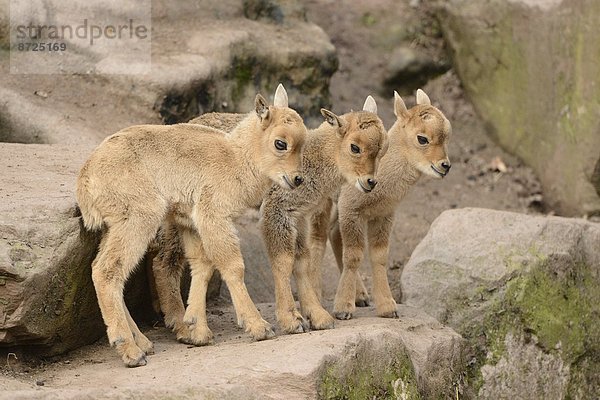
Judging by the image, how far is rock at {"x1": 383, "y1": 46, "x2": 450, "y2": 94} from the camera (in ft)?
64.5

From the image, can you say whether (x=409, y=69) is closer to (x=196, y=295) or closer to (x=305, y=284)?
(x=305, y=284)

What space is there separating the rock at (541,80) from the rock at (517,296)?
3465mm

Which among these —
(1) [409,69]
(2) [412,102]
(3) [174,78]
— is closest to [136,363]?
(3) [174,78]

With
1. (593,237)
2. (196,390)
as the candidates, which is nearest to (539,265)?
(593,237)

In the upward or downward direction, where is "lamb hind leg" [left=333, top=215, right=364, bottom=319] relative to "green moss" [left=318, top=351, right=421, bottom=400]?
upward

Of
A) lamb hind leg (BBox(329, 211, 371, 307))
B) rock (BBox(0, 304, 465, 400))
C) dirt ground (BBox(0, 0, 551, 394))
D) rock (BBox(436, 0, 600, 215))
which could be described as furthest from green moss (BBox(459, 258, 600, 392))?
rock (BBox(436, 0, 600, 215))

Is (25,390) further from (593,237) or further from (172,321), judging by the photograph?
(593,237)

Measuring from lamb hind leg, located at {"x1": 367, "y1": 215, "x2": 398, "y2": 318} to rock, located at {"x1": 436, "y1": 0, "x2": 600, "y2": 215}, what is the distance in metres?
5.38

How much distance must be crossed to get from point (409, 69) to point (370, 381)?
11.0 metres

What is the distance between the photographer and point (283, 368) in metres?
8.96

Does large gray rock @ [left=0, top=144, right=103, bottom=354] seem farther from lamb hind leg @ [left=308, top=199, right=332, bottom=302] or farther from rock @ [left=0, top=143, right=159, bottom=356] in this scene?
lamb hind leg @ [left=308, top=199, right=332, bottom=302]

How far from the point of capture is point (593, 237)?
42.5 ft

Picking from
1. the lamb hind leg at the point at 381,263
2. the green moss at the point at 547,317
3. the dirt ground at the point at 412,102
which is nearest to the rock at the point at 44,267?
the lamb hind leg at the point at 381,263

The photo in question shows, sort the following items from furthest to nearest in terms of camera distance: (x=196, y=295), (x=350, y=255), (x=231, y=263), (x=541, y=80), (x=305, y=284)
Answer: (x=541, y=80), (x=350, y=255), (x=305, y=284), (x=196, y=295), (x=231, y=263)
